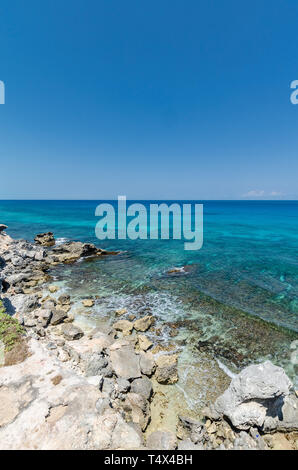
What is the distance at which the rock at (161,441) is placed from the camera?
654cm

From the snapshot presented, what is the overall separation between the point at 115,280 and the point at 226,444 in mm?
16563

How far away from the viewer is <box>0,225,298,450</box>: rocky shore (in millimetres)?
5868

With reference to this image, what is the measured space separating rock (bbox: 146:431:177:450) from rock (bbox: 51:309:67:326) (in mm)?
9104

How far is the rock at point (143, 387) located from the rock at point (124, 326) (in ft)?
13.4

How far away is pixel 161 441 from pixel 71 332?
756 cm

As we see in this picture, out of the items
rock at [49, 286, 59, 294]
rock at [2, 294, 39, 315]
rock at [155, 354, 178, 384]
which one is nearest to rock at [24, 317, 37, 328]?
rock at [2, 294, 39, 315]

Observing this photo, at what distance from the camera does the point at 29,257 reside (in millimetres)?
27703

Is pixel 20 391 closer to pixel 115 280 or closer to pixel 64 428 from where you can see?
pixel 64 428

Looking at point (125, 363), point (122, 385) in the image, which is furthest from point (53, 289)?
point (122, 385)

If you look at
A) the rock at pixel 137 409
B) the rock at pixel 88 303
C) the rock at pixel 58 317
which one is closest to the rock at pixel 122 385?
the rock at pixel 137 409

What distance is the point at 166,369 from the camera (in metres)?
9.87

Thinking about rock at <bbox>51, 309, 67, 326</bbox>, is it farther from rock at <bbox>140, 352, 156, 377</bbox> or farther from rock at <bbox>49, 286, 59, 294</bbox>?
rock at <bbox>140, 352, 156, 377</bbox>

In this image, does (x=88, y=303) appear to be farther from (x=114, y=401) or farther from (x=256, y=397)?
(x=256, y=397)

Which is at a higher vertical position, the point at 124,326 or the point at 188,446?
the point at 124,326
